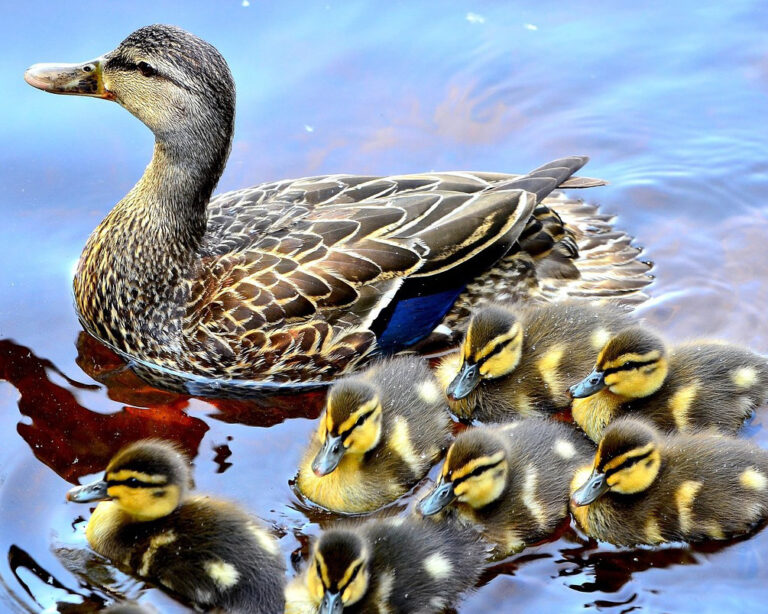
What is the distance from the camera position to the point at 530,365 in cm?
481

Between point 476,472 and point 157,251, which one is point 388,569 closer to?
point 476,472

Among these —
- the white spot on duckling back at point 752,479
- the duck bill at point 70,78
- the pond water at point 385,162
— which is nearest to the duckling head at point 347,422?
the pond water at point 385,162

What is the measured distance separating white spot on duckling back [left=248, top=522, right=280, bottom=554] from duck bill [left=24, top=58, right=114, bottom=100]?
204cm

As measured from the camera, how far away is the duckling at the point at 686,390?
4578 mm

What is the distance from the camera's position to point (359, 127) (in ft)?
21.1

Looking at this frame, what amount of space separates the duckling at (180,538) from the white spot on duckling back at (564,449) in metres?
1.09

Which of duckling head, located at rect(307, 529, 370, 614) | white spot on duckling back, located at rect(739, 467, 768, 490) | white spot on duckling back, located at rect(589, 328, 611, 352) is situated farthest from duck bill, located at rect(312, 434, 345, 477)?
white spot on duckling back, located at rect(739, 467, 768, 490)

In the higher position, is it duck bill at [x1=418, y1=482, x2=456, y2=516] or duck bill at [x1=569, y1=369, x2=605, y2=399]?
duck bill at [x1=569, y1=369, x2=605, y2=399]

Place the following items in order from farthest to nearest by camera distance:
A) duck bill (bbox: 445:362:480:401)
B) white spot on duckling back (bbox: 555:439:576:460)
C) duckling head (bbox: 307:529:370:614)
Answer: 1. duck bill (bbox: 445:362:480:401)
2. white spot on duckling back (bbox: 555:439:576:460)
3. duckling head (bbox: 307:529:370:614)

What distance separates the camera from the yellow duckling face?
487 centimetres

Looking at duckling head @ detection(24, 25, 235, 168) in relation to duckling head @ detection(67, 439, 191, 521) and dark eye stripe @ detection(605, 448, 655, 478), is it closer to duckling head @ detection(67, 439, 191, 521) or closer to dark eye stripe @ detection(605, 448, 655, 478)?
duckling head @ detection(67, 439, 191, 521)

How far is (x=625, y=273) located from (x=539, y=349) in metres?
0.97

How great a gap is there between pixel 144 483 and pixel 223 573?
389mm

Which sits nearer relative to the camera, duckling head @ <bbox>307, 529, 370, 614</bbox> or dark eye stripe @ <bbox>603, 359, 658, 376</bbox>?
duckling head @ <bbox>307, 529, 370, 614</bbox>
